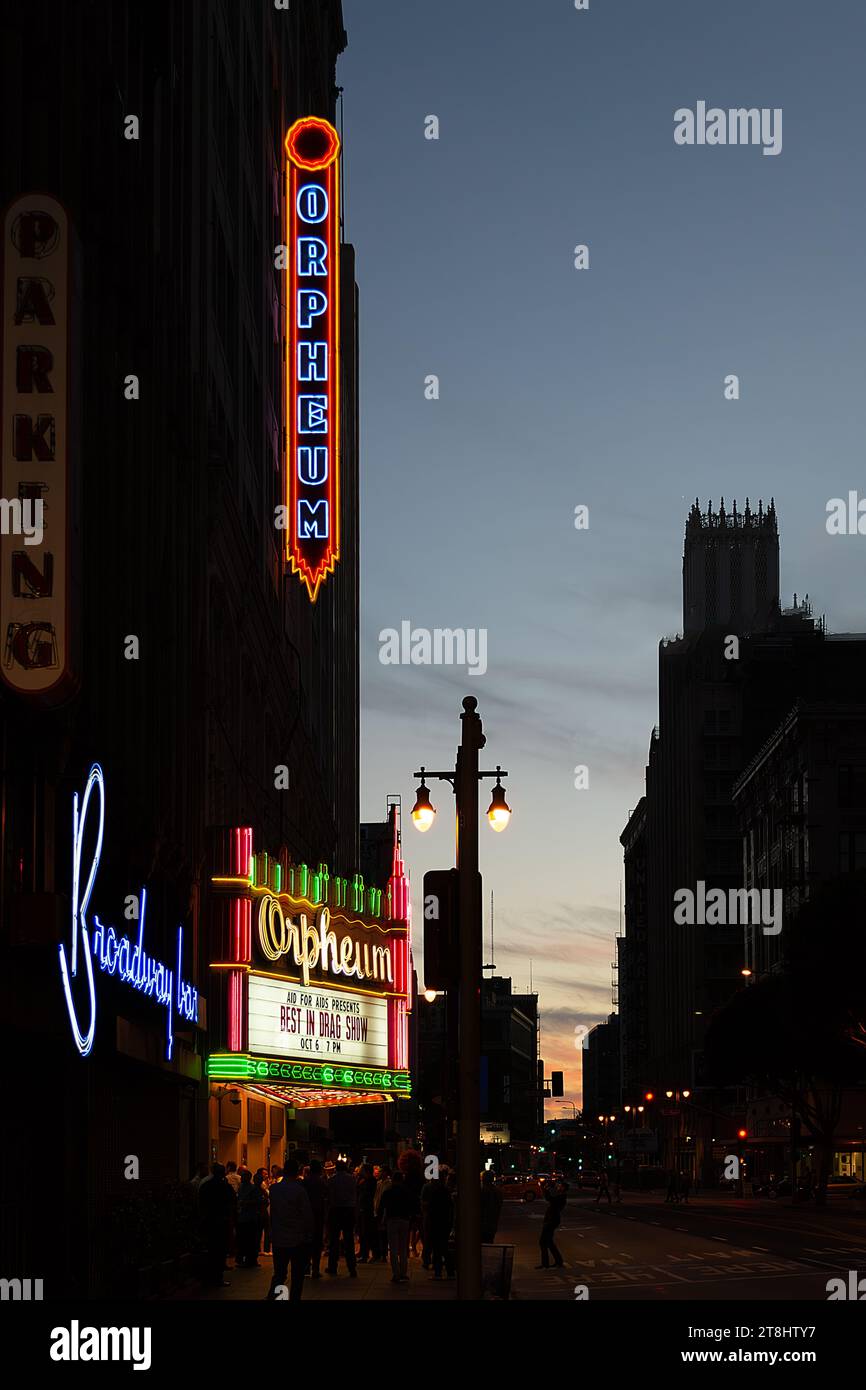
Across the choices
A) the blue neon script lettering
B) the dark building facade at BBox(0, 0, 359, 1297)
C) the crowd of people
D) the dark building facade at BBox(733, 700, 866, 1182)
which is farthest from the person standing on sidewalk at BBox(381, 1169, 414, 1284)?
the dark building facade at BBox(733, 700, 866, 1182)

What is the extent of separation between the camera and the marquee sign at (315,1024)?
144ft

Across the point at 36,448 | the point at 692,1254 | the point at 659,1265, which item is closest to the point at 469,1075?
the point at 36,448

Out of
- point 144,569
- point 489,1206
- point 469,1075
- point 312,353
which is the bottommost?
point 489,1206

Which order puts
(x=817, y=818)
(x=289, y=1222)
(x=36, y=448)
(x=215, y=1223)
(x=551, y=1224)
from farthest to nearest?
(x=817, y=818), (x=551, y=1224), (x=215, y=1223), (x=289, y=1222), (x=36, y=448)

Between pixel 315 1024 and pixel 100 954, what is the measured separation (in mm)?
21883

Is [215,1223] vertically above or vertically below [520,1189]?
above

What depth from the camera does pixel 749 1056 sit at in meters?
106

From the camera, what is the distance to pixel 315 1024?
1839 inches

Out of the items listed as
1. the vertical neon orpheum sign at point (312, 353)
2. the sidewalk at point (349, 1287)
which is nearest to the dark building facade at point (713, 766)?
the vertical neon orpheum sign at point (312, 353)

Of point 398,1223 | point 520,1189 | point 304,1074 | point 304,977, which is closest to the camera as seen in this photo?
point 398,1223

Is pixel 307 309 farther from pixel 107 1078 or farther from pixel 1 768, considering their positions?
pixel 1 768

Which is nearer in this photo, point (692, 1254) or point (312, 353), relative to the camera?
point (692, 1254)

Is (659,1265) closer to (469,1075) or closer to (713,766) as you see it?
(469,1075)

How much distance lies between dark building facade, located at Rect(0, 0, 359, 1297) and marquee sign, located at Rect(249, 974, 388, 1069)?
2.08 metres
